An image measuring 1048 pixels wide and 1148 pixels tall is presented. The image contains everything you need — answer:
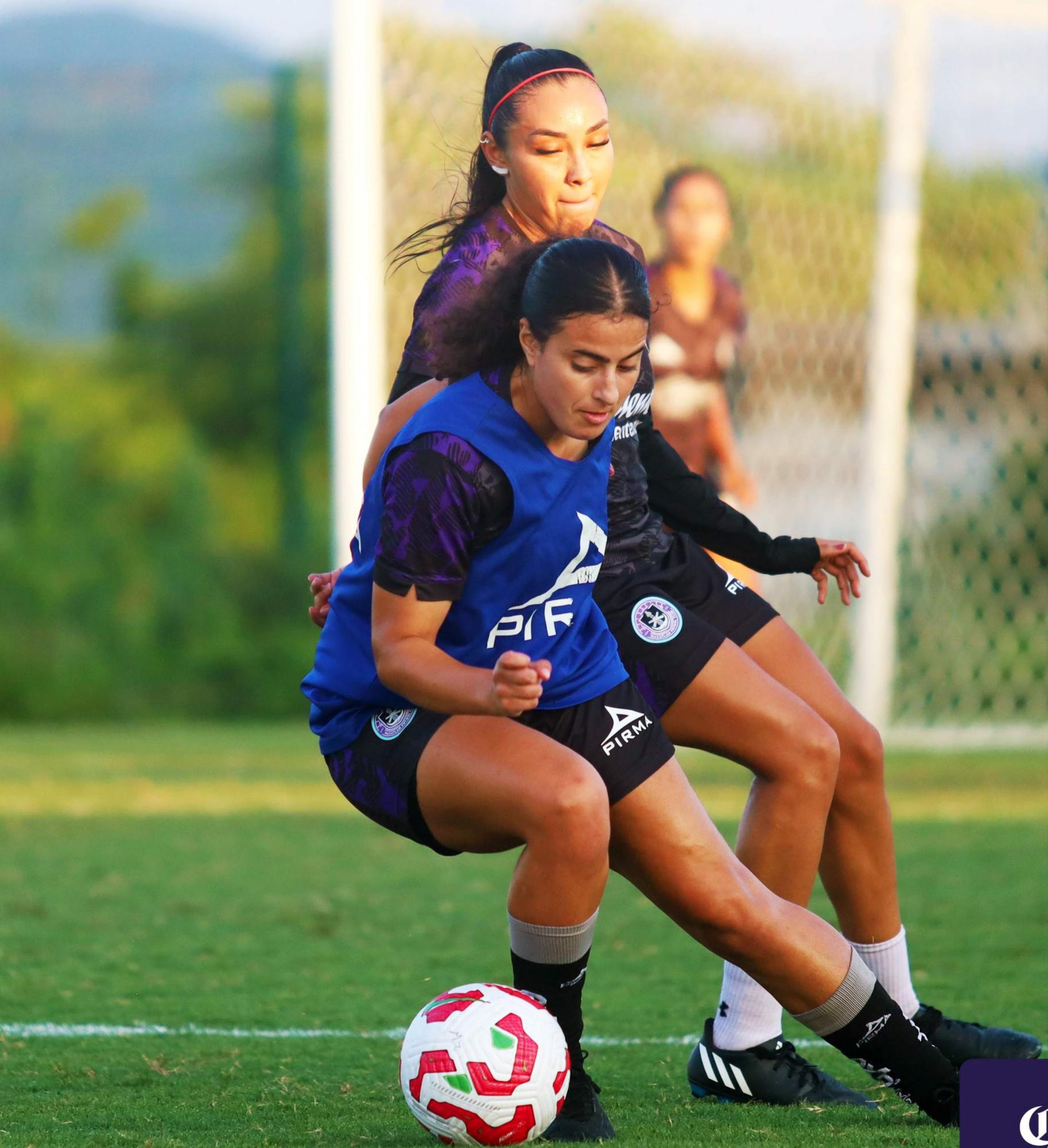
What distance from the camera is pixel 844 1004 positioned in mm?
2994

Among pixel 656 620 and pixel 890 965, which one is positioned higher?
pixel 656 620

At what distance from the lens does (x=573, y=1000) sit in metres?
3.02

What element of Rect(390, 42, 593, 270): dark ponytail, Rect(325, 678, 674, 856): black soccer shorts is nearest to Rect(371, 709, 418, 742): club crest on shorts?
Rect(325, 678, 674, 856): black soccer shorts

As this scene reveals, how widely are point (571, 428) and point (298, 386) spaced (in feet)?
44.7

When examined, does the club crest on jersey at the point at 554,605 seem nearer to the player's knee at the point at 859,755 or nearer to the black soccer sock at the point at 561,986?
the black soccer sock at the point at 561,986

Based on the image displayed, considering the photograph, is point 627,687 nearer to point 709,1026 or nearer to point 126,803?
point 709,1026

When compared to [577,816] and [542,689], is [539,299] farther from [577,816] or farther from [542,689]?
[577,816]

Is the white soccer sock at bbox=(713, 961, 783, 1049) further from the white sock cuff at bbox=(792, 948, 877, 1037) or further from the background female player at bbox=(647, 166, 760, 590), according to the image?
the background female player at bbox=(647, 166, 760, 590)

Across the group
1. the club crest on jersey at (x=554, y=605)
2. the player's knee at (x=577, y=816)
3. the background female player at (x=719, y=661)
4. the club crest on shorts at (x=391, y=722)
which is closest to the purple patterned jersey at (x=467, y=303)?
the background female player at (x=719, y=661)

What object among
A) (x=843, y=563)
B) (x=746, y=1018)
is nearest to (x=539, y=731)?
(x=746, y=1018)

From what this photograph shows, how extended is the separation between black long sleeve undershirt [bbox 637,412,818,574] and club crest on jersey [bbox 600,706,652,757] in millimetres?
699

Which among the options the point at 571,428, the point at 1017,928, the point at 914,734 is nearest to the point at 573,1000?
the point at 571,428

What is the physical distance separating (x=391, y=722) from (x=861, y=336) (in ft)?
24.5

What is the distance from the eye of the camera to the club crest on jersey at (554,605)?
9.59ft
